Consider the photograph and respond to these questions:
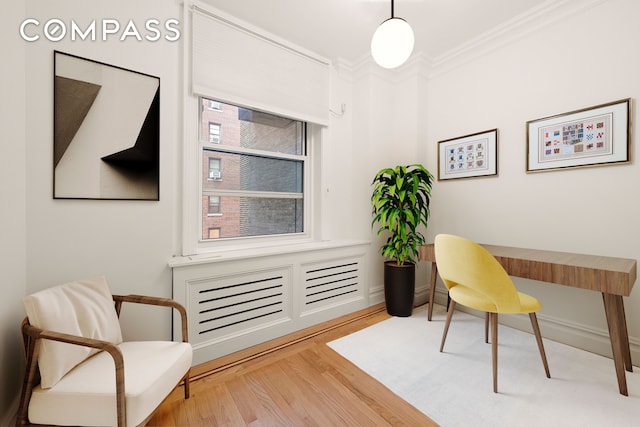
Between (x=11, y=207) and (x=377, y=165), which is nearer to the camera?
(x=11, y=207)

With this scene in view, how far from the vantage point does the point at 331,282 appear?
8.55 ft

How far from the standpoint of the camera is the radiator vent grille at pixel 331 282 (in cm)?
246

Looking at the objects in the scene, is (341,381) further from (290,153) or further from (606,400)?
(290,153)

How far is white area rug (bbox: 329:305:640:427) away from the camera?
1390mm

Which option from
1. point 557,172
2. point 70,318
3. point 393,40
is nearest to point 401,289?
point 557,172

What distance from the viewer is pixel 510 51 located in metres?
2.41

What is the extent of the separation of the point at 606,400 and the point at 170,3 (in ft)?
12.4

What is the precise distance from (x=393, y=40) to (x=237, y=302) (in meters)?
2.17

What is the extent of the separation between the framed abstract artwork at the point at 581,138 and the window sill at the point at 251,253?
1.77 meters

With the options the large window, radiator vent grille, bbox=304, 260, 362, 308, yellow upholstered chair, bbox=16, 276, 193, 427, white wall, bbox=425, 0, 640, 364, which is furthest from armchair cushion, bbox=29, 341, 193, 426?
white wall, bbox=425, 0, 640, 364

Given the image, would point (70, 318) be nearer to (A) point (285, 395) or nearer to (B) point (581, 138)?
(A) point (285, 395)

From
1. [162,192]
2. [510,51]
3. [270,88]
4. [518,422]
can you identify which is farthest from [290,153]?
[518,422]

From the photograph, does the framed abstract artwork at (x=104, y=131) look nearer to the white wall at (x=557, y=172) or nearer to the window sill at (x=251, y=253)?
the window sill at (x=251, y=253)

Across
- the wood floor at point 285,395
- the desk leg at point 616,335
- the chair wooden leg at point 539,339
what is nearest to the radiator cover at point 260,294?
the wood floor at point 285,395
